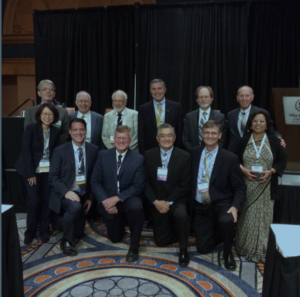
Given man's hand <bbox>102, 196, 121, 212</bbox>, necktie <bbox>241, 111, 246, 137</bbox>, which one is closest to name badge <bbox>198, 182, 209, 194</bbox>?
man's hand <bbox>102, 196, 121, 212</bbox>

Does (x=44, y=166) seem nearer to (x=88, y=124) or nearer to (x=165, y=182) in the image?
(x=88, y=124)

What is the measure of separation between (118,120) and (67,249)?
1456 millimetres

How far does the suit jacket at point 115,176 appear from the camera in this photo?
2.98m

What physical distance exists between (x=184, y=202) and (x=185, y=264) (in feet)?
1.78

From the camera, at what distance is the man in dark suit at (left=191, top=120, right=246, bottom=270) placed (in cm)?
268

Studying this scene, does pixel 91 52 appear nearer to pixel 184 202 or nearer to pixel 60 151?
pixel 60 151

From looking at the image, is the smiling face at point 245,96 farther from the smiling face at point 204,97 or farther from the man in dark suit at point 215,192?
the man in dark suit at point 215,192

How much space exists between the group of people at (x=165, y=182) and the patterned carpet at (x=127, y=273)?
9 cm

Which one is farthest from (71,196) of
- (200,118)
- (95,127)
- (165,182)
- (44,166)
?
(200,118)

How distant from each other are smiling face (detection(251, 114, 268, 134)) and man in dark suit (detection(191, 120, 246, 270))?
0.29m

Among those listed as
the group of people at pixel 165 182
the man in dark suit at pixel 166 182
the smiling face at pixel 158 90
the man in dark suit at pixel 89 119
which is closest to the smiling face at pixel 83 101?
the man in dark suit at pixel 89 119

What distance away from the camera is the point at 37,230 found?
3414 millimetres

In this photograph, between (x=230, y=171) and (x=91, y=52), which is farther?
(x=91, y=52)

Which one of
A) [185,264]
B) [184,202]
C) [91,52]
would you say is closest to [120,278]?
[185,264]
